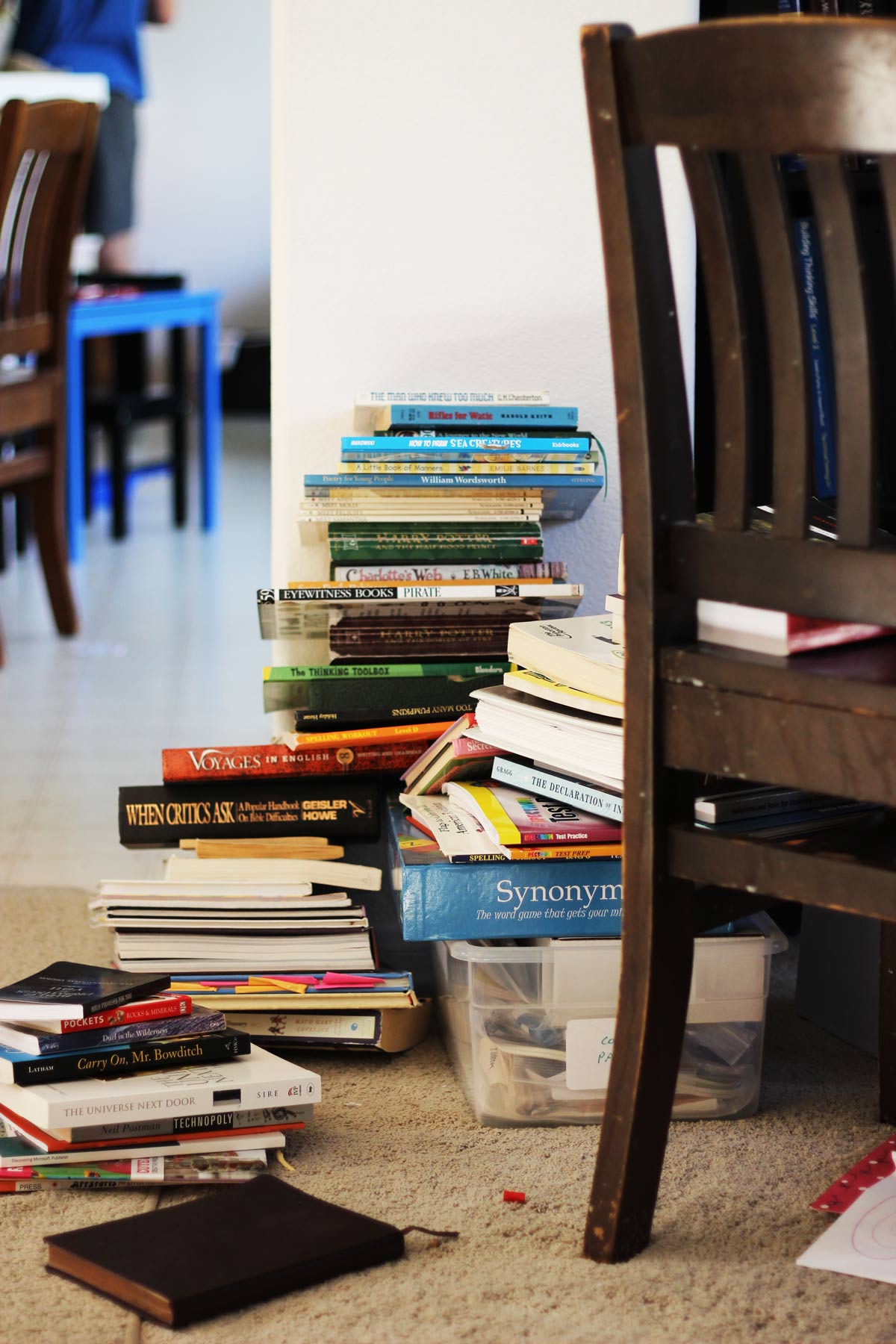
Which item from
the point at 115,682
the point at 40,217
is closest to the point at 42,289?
the point at 40,217

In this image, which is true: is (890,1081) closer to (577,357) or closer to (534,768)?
(534,768)

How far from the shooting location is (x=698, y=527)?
3.15 ft

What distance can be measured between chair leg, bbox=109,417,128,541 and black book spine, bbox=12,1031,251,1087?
3.23m

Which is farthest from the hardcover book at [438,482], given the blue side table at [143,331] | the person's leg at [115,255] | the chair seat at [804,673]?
the person's leg at [115,255]

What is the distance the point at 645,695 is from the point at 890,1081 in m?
0.53

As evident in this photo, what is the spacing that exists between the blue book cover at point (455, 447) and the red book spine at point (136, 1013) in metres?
0.57

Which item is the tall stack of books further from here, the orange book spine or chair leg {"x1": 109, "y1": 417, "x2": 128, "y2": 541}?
chair leg {"x1": 109, "y1": 417, "x2": 128, "y2": 541}

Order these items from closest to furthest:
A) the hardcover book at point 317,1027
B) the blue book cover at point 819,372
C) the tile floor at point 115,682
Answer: the hardcover book at point 317,1027 → the blue book cover at point 819,372 → the tile floor at point 115,682

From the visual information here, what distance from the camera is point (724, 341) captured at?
0.93 meters

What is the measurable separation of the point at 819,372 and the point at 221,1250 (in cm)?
112

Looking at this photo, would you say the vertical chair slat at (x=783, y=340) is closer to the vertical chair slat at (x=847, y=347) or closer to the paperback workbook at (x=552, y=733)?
the vertical chair slat at (x=847, y=347)

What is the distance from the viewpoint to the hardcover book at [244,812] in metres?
1.49

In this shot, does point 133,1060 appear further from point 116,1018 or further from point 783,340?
point 783,340

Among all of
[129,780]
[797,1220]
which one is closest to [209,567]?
[129,780]
